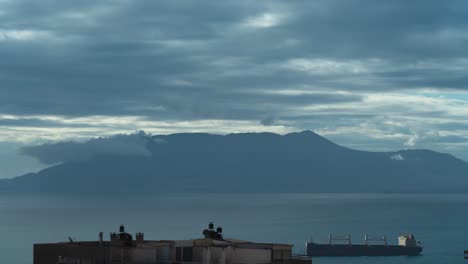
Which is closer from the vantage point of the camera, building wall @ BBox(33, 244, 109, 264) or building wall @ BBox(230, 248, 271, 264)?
building wall @ BBox(230, 248, 271, 264)

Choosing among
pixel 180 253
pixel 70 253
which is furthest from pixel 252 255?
pixel 70 253

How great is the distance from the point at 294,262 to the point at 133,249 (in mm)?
10263

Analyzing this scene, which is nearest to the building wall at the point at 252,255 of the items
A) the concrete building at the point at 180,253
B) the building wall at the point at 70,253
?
the concrete building at the point at 180,253

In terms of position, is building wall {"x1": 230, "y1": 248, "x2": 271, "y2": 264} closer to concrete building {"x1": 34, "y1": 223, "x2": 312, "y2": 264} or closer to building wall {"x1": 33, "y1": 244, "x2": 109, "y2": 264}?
concrete building {"x1": 34, "y1": 223, "x2": 312, "y2": 264}

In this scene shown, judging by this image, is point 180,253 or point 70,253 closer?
point 180,253

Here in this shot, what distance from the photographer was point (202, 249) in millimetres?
53344

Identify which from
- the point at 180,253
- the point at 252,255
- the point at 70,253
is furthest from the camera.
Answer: the point at 70,253

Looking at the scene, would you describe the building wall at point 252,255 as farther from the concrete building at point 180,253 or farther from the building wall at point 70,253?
the building wall at point 70,253

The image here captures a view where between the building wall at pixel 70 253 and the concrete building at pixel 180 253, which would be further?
the building wall at pixel 70 253

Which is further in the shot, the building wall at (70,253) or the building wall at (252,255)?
the building wall at (70,253)

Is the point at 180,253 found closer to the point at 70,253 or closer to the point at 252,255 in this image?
the point at 252,255

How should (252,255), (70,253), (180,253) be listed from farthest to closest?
(70,253) → (180,253) → (252,255)

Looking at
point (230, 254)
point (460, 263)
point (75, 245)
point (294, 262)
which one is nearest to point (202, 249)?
point (230, 254)

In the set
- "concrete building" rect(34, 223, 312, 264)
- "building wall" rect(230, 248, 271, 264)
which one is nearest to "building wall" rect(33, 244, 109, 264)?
"concrete building" rect(34, 223, 312, 264)
